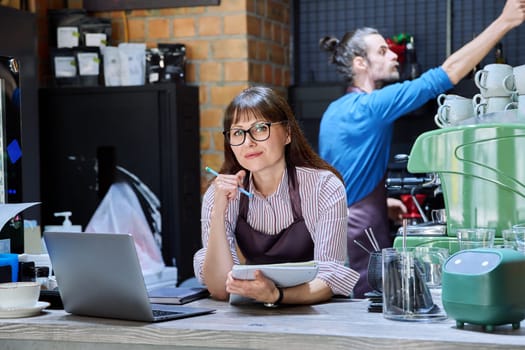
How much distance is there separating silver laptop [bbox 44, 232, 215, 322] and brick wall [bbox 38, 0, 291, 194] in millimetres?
2319

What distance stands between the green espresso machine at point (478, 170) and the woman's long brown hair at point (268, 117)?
1.13 feet

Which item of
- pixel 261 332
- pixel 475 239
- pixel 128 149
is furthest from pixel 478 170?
pixel 128 149

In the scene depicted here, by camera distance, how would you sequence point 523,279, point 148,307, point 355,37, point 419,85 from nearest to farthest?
point 523,279, point 148,307, point 419,85, point 355,37

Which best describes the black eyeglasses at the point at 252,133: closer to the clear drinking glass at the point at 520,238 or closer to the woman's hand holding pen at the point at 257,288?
the woman's hand holding pen at the point at 257,288

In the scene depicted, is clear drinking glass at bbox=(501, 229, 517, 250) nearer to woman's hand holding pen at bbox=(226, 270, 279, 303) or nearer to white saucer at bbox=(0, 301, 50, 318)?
woman's hand holding pen at bbox=(226, 270, 279, 303)

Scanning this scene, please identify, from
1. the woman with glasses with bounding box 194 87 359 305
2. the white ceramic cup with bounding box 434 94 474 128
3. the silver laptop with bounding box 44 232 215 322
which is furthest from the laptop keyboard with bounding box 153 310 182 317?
the white ceramic cup with bounding box 434 94 474 128

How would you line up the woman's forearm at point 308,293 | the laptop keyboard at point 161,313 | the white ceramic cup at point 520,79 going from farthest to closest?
1. the white ceramic cup at point 520,79
2. the woman's forearm at point 308,293
3. the laptop keyboard at point 161,313

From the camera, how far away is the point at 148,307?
2053 millimetres

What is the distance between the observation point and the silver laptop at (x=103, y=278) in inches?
80.7

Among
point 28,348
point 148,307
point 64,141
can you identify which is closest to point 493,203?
point 148,307

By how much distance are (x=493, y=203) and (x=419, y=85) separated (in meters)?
1.48

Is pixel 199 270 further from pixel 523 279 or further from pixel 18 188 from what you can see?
pixel 523 279

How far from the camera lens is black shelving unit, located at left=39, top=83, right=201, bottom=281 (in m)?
4.21

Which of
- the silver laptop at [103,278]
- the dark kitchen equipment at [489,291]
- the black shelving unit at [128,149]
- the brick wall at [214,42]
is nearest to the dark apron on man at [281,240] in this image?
the silver laptop at [103,278]
